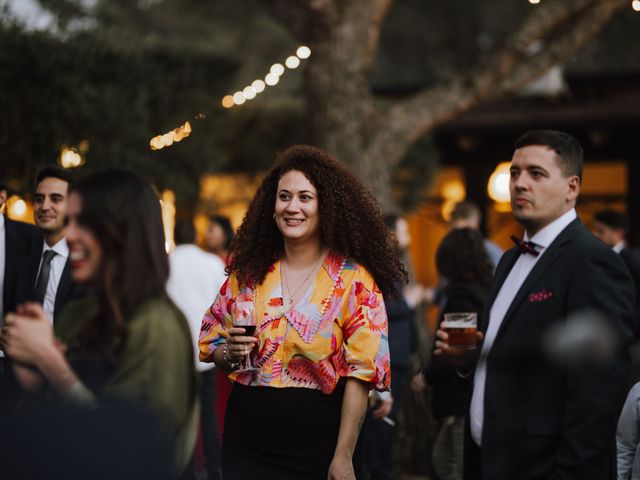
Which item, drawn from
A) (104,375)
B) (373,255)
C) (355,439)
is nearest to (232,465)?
(355,439)

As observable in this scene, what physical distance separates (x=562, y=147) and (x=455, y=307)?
194 centimetres

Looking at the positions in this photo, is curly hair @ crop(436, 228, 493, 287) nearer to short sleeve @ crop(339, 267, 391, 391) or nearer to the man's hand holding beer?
the man's hand holding beer

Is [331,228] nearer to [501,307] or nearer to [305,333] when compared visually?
[305,333]

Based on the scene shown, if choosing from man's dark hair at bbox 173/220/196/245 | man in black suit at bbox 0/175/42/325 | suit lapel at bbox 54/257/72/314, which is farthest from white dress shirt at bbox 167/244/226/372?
suit lapel at bbox 54/257/72/314

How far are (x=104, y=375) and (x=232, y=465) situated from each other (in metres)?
1.57

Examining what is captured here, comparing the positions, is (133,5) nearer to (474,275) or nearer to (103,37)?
(103,37)

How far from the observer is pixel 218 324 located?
396 cm

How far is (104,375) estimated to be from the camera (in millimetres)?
2309

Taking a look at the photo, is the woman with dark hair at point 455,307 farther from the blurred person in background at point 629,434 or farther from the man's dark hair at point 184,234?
the man's dark hair at point 184,234

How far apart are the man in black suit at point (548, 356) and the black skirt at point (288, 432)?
646 millimetres

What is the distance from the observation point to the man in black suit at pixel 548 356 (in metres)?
2.90

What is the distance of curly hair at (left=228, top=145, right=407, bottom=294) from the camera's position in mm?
3939

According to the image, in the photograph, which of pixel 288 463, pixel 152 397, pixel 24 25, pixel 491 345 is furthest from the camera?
pixel 24 25

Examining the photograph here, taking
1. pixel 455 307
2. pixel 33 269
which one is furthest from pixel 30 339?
pixel 455 307
